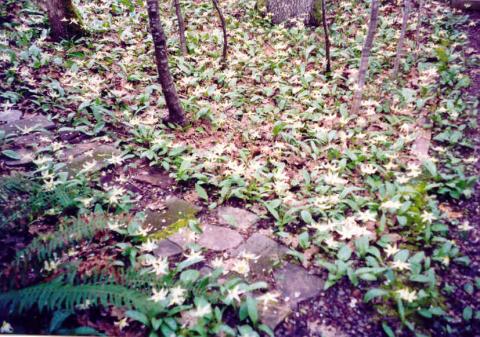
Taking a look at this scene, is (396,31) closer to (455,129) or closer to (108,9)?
(455,129)

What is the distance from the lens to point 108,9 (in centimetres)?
702

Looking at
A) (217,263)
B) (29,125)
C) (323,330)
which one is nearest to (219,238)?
(217,263)

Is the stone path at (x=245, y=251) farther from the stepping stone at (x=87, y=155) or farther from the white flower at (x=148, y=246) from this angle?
the stepping stone at (x=87, y=155)

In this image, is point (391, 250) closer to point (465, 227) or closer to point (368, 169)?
point (465, 227)

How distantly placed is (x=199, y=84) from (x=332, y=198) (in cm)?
301

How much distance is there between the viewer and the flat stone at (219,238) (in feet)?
9.66

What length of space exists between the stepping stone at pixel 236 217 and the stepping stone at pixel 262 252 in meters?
0.17

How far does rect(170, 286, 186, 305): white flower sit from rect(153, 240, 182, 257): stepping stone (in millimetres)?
479

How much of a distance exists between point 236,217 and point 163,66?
1.98 metres

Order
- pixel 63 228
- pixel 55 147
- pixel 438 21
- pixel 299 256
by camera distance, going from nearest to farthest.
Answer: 1. pixel 63 228
2. pixel 299 256
3. pixel 55 147
4. pixel 438 21

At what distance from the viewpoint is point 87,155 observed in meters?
3.73

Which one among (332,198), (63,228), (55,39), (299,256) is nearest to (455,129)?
(332,198)

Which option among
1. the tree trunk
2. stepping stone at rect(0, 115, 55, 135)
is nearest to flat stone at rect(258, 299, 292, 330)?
stepping stone at rect(0, 115, 55, 135)

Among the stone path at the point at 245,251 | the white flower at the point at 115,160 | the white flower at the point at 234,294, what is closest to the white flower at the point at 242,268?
the stone path at the point at 245,251
